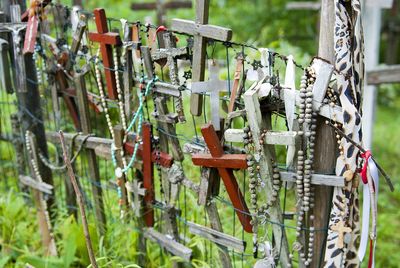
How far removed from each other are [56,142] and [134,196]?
0.94m

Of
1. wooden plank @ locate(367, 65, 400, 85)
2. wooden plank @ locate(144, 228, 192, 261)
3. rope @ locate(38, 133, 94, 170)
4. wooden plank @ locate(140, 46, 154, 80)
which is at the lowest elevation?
wooden plank @ locate(144, 228, 192, 261)

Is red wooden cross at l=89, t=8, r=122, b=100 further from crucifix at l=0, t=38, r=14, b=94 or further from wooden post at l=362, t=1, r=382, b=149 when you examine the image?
wooden post at l=362, t=1, r=382, b=149

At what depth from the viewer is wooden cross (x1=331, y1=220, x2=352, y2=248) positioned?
2.65 meters

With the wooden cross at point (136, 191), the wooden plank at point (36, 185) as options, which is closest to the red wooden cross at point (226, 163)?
the wooden cross at point (136, 191)

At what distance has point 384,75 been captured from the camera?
5504 millimetres

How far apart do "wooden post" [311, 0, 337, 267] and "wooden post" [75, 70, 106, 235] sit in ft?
5.65

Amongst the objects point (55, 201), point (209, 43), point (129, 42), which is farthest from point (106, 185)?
point (209, 43)

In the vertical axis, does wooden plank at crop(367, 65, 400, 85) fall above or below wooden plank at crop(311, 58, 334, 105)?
below

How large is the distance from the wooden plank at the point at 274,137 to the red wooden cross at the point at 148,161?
614mm

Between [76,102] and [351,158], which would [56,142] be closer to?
[76,102]

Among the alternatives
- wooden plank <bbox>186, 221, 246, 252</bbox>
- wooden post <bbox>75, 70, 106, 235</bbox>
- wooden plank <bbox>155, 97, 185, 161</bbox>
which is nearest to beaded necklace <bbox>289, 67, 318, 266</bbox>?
wooden plank <bbox>186, 221, 246, 252</bbox>

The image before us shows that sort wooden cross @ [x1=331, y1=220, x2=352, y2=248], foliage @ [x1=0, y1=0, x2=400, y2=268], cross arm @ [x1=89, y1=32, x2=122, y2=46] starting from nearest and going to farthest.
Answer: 1. wooden cross @ [x1=331, y1=220, x2=352, y2=248]
2. cross arm @ [x1=89, y1=32, x2=122, y2=46]
3. foliage @ [x1=0, y1=0, x2=400, y2=268]

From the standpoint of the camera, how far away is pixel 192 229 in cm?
330

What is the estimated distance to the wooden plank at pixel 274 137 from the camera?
2.58 m
